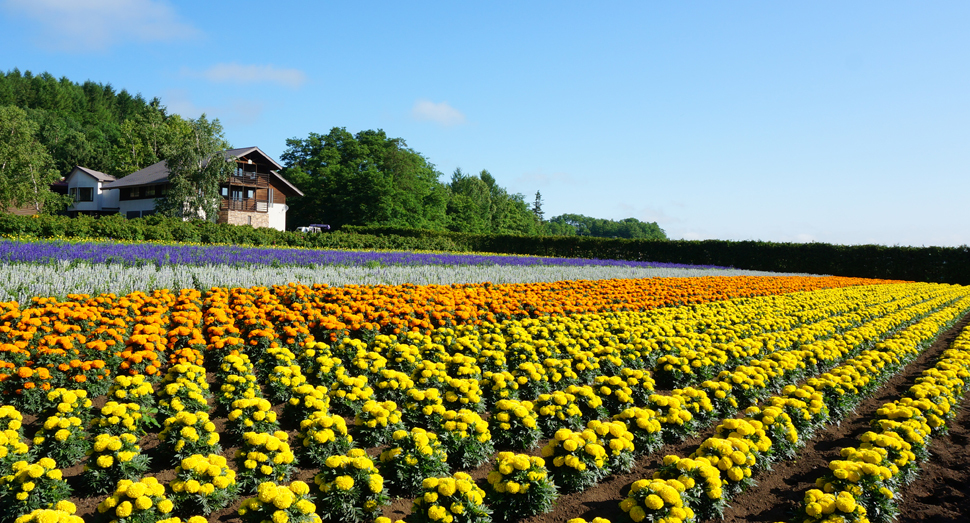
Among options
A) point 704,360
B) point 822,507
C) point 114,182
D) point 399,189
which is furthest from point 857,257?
point 114,182

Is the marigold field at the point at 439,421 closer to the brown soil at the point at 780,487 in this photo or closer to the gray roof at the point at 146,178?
the brown soil at the point at 780,487

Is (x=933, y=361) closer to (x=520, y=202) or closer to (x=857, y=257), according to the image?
(x=857, y=257)

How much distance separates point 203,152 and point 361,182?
15.5 metres

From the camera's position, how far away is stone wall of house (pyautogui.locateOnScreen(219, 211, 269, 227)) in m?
46.3

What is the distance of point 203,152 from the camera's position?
1610 inches

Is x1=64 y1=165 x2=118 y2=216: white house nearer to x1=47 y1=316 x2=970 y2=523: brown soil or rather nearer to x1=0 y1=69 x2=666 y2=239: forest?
x1=0 y1=69 x2=666 y2=239: forest

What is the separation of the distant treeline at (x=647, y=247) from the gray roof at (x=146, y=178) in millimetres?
20575

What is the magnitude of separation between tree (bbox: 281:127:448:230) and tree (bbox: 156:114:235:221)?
14081mm

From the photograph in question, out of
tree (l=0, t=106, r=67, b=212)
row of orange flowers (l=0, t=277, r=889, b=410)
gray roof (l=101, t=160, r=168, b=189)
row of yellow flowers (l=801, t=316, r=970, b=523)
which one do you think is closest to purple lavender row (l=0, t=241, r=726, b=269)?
row of orange flowers (l=0, t=277, r=889, b=410)

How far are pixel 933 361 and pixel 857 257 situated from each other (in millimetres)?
24231

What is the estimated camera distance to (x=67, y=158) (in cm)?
6756

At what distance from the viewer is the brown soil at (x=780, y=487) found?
4.03 m

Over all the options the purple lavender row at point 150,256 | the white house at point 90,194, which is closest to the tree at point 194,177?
the white house at point 90,194

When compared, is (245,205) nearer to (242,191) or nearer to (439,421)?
(242,191)
